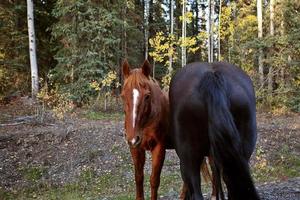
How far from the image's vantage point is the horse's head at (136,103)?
3.75 metres

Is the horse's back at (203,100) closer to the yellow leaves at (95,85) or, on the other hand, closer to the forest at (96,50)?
the forest at (96,50)

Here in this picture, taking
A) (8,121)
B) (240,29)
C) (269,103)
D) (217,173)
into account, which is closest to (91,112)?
(8,121)

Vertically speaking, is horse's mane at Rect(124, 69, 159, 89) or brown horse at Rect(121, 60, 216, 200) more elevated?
horse's mane at Rect(124, 69, 159, 89)

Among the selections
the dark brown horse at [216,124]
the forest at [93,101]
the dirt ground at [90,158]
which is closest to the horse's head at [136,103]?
the dark brown horse at [216,124]

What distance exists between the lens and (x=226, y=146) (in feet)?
10.1

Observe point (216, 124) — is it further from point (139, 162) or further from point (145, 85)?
point (139, 162)

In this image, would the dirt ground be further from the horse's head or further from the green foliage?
the green foliage

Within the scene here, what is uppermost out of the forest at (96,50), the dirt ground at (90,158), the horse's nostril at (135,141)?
the forest at (96,50)

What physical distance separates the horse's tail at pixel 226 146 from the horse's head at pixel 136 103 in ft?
2.69

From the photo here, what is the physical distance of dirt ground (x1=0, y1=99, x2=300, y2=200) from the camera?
9227 millimetres

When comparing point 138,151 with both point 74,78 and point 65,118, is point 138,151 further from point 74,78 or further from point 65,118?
point 74,78

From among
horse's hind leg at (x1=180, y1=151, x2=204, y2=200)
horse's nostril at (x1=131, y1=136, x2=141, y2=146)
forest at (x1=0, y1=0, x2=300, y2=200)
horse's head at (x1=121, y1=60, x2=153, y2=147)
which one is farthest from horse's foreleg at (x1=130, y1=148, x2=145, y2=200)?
forest at (x1=0, y1=0, x2=300, y2=200)

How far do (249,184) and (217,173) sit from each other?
328 mm

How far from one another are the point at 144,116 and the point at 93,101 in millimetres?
13690
